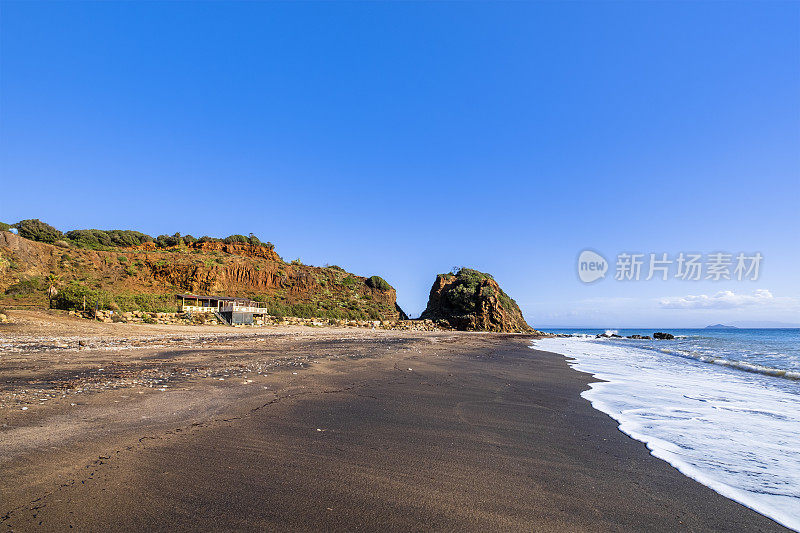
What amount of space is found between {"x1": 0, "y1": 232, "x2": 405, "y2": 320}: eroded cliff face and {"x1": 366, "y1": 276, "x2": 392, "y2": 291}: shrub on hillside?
0.56 m

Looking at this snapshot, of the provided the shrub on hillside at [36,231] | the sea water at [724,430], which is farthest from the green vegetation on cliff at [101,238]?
the sea water at [724,430]

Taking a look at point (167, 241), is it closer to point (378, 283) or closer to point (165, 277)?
point (165, 277)

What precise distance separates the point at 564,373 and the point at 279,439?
29.3 feet

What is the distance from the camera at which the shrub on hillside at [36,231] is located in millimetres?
46938

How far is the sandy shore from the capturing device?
7.63ft

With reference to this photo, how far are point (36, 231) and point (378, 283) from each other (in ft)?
148

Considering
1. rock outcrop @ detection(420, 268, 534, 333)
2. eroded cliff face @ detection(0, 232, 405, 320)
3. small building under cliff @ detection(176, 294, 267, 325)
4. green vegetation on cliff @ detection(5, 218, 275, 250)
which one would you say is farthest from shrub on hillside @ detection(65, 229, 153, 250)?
rock outcrop @ detection(420, 268, 534, 333)

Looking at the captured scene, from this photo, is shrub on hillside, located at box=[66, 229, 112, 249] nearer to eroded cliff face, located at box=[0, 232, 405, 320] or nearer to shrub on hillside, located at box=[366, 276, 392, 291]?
eroded cliff face, located at box=[0, 232, 405, 320]

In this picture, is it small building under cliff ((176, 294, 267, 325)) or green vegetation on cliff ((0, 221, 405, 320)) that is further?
small building under cliff ((176, 294, 267, 325))

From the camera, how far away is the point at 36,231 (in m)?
47.4

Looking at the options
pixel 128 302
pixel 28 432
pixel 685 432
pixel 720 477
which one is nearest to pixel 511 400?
pixel 685 432

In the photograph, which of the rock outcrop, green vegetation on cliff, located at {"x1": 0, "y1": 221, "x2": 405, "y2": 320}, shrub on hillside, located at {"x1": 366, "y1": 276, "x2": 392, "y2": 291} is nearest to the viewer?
green vegetation on cliff, located at {"x1": 0, "y1": 221, "x2": 405, "y2": 320}

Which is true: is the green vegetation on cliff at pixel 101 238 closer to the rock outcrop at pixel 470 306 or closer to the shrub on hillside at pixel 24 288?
the shrub on hillside at pixel 24 288

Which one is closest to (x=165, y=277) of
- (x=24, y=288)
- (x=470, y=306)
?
(x=24, y=288)
